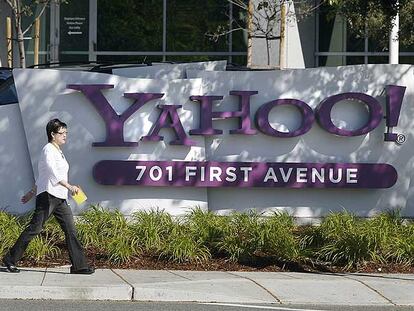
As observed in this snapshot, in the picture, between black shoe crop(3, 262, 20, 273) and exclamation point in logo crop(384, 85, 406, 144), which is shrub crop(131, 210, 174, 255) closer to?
black shoe crop(3, 262, 20, 273)

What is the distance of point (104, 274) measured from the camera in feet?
35.3

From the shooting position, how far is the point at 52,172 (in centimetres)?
1031

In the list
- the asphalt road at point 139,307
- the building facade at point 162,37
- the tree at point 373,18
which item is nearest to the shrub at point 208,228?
the asphalt road at point 139,307

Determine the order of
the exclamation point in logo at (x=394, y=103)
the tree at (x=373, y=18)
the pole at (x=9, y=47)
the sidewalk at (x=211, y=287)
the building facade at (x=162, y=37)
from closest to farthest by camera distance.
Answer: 1. the sidewalk at (x=211, y=287)
2. the exclamation point in logo at (x=394, y=103)
3. the tree at (x=373, y=18)
4. the pole at (x=9, y=47)
5. the building facade at (x=162, y=37)

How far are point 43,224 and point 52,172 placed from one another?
70cm

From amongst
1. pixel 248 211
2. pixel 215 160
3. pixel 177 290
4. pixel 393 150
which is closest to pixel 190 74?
pixel 215 160

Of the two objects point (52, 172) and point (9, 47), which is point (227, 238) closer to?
point (52, 172)

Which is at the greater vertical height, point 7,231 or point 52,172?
point 52,172

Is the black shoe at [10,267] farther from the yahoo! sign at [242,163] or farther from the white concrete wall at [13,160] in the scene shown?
the yahoo! sign at [242,163]

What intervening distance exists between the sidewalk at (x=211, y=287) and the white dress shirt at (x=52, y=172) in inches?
41.5

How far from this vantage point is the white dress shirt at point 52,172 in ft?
33.9

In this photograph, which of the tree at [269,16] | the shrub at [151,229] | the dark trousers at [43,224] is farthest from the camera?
the tree at [269,16]

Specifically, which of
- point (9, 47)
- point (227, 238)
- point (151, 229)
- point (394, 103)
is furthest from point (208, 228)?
point (9, 47)

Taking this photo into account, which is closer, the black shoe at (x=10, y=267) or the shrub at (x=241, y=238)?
the black shoe at (x=10, y=267)
